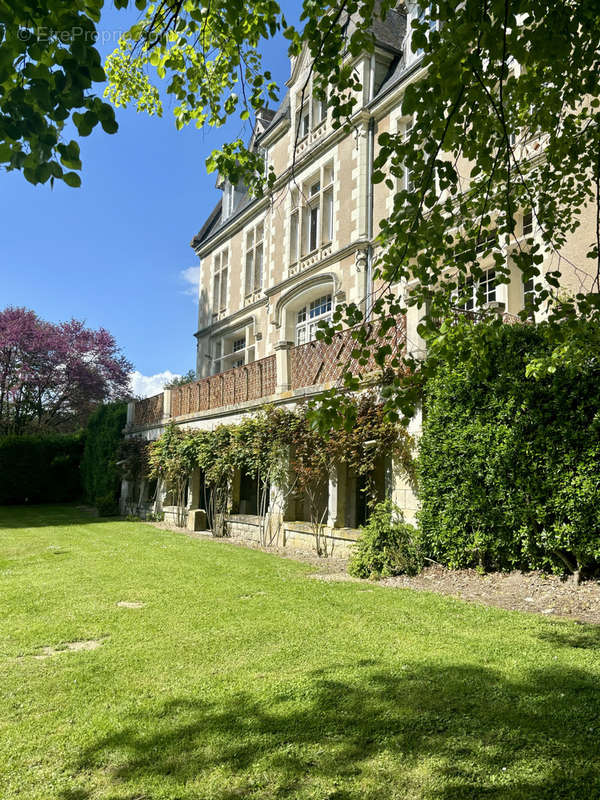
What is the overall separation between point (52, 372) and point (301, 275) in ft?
51.0

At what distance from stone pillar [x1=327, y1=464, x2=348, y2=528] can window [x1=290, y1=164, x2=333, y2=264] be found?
26.5 feet

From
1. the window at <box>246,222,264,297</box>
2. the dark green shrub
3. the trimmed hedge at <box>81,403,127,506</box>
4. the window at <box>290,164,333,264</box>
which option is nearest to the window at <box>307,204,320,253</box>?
the window at <box>290,164,333,264</box>

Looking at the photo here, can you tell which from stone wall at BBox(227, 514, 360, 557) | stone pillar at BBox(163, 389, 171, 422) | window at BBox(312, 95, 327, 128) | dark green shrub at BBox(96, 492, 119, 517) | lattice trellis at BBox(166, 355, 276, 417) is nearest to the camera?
stone wall at BBox(227, 514, 360, 557)

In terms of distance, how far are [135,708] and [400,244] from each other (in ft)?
11.0

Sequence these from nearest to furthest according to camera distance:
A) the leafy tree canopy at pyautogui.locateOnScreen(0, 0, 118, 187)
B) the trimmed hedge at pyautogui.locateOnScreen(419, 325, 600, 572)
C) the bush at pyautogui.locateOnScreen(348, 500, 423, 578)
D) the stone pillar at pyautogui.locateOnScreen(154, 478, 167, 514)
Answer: the leafy tree canopy at pyautogui.locateOnScreen(0, 0, 118, 187) → the trimmed hedge at pyautogui.locateOnScreen(419, 325, 600, 572) → the bush at pyautogui.locateOnScreen(348, 500, 423, 578) → the stone pillar at pyautogui.locateOnScreen(154, 478, 167, 514)

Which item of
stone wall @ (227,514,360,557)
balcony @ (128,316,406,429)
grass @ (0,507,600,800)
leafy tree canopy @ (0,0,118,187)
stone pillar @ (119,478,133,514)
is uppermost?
balcony @ (128,316,406,429)

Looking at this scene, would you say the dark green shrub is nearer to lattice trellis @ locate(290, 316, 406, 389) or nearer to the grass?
lattice trellis @ locate(290, 316, 406, 389)

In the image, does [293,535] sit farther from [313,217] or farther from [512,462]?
[313,217]

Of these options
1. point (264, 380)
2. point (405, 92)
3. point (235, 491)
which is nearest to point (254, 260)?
point (264, 380)

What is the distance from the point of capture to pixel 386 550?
25.5 feet

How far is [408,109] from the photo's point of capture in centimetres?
288

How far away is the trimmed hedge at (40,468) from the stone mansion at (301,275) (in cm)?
480

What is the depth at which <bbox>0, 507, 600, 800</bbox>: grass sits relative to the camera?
255 centimetres

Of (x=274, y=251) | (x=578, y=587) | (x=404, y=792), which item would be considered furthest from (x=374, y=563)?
(x=274, y=251)
